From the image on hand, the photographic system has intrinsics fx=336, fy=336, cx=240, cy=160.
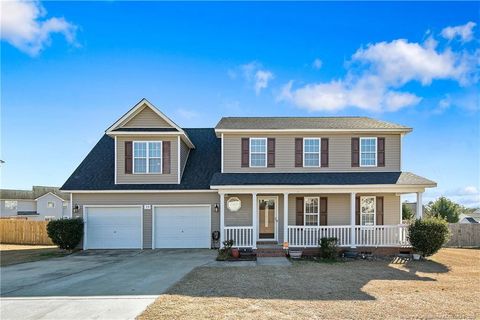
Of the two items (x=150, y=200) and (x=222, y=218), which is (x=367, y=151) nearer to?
(x=222, y=218)

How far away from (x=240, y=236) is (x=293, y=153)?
500 centimetres

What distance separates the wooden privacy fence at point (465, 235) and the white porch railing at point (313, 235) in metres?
9.59

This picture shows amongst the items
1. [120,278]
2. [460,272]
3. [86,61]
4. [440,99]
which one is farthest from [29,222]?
[440,99]

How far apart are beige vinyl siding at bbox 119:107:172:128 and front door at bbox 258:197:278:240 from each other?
6.30m

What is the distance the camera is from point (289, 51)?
16.4m

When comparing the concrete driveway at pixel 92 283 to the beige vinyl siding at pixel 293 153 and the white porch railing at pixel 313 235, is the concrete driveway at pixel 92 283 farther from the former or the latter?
the beige vinyl siding at pixel 293 153

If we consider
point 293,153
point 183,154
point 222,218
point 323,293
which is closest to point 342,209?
point 293,153

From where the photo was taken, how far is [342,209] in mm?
17094

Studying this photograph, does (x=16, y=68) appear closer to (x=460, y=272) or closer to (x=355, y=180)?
(x=355, y=180)

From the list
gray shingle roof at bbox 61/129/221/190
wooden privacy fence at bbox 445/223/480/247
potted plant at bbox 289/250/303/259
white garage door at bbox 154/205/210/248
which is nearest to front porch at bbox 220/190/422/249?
white garage door at bbox 154/205/210/248

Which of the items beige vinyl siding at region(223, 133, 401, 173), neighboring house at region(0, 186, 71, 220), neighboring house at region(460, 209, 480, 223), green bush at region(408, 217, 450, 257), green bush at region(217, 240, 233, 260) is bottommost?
neighboring house at region(460, 209, 480, 223)

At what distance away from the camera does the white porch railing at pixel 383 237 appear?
15144mm

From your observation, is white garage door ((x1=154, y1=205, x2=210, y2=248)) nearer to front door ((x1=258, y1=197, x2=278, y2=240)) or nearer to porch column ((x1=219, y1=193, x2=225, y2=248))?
porch column ((x1=219, y1=193, x2=225, y2=248))

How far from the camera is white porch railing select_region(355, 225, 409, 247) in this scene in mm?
15144
